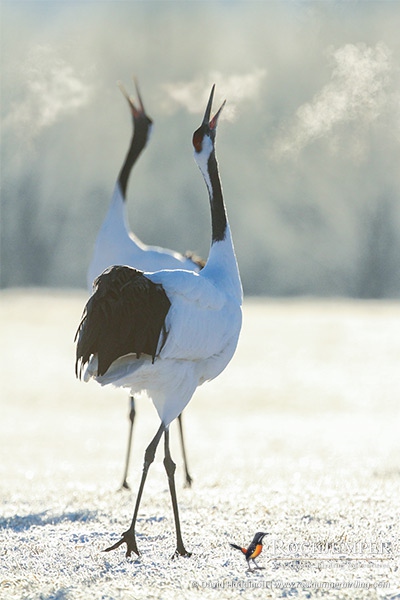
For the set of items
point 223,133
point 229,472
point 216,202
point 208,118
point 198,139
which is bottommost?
point 229,472

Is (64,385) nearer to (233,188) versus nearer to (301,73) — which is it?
(301,73)

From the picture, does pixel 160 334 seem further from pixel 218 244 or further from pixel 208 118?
pixel 208 118

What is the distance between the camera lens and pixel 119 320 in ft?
15.0

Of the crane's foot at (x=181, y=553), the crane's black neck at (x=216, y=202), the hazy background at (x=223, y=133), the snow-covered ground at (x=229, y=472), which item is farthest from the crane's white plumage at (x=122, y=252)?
the crane's foot at (x=181, y=553)

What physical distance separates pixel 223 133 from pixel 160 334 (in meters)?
31.9

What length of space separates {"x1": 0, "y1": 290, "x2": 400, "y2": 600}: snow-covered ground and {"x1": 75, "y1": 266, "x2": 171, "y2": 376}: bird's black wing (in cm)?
93

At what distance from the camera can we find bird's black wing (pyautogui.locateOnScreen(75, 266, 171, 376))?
4.57m

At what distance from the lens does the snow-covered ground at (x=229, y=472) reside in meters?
4.11

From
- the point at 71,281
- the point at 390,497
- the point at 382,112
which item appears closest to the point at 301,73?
the point at 382,112

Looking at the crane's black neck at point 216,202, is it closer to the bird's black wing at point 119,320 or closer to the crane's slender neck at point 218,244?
the crane's slender neck at point 218,244

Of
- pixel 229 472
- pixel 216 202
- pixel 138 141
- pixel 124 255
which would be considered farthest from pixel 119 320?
pixel 138 141

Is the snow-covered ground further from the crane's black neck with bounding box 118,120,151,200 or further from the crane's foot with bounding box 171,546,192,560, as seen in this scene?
the crane's black neck with bounding box 118,120,151,200

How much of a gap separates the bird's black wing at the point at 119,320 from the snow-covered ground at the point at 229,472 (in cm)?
93

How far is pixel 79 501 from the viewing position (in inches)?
251
